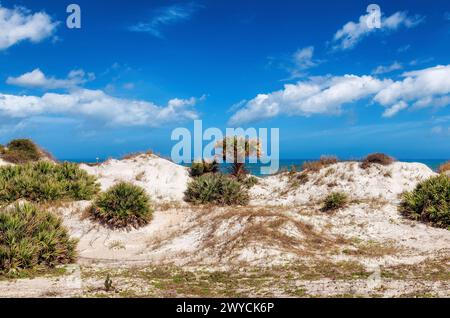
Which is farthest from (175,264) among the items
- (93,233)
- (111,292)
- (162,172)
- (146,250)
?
(162,172)

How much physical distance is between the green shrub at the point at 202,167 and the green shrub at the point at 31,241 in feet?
51.3

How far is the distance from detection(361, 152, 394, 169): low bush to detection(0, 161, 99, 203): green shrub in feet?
49.6

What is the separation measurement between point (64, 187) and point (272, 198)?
11.1 m

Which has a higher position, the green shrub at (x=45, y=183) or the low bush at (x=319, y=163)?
the low bush at (x=319, y=163)

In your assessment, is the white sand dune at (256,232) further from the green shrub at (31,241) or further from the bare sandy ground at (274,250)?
the green shrub at (31,241)

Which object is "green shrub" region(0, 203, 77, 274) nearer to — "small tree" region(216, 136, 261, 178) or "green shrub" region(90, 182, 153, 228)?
"green shrub" region(90, 182, 153, 228)

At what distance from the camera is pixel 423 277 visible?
1083 centimetres

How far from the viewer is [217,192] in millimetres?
21766

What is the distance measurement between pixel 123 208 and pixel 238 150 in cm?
1317

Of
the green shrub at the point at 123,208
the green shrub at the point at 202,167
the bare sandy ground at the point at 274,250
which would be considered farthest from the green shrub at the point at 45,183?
the green shrub at the point at 202,167

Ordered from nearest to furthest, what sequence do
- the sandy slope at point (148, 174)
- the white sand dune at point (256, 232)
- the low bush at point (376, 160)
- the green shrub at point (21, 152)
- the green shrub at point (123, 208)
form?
the white sand dune at point (256, 232)
the green shrub at point (123, 208)
the low bush at point (376, 160)
the sandy slope at point (148, 174)
the green shrub at point (21, 152)

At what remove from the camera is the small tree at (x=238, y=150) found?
96.6 feet

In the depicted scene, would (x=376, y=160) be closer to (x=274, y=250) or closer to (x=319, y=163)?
(x=319, y=163)
